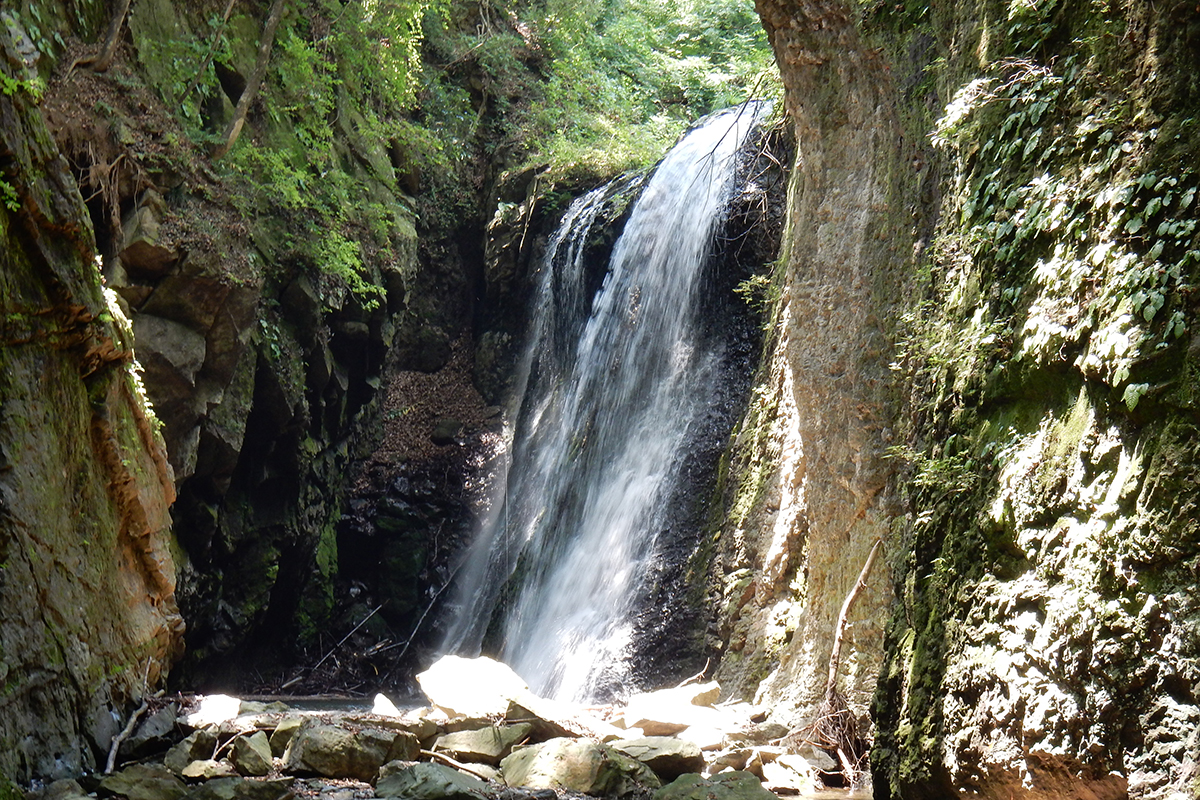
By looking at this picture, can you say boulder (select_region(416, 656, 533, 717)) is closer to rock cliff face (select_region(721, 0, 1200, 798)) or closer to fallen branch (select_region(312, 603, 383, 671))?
rock cliff face (select_region(721, 0, 1200, 798))

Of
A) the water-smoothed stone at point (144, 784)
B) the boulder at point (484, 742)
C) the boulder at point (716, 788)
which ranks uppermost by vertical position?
the water-smoothed stone at point (144, 784)

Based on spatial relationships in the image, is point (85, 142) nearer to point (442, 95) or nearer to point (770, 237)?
point (770, 237)

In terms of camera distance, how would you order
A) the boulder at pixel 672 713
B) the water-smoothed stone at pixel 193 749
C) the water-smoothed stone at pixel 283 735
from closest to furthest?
the water-smoothed stone at pixel 193 749, the water-smoothed stone at pixel 283 735, the boulder at pixel 672 713

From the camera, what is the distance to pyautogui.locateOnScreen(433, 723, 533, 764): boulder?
5.27 meters

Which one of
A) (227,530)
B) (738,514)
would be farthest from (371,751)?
(227,530)

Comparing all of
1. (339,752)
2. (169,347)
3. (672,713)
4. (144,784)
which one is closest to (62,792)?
(144,784)

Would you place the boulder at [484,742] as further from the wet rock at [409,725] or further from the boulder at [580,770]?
the boulder at [580,770]

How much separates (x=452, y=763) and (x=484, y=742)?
11.0 inches

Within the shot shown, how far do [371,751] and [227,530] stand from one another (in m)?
5.98

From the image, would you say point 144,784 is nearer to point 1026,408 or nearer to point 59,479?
point 59,479

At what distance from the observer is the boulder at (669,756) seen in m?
5.05

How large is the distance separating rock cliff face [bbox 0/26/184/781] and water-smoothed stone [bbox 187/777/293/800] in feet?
2.75

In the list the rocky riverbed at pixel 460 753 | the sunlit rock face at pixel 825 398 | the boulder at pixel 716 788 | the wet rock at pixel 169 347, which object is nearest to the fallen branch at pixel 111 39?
the wet rock at pixel 169 347

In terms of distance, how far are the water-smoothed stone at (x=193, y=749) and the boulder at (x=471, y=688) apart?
1523 mm
